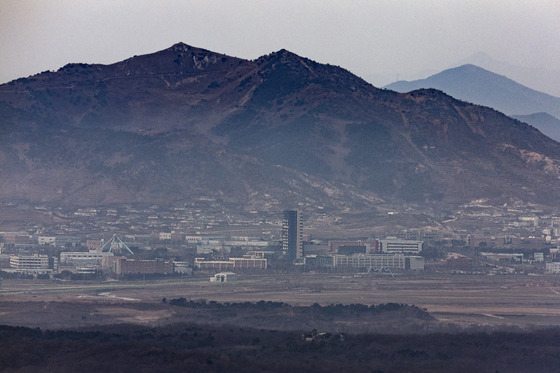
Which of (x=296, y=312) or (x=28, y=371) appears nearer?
(x=28, y=371)

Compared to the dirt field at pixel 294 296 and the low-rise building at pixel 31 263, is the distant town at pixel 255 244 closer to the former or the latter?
the low-rise building at pixel 31 263

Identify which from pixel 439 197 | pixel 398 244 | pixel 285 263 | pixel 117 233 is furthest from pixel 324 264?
pixel 439 197

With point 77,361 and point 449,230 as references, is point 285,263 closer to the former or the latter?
point 449,230

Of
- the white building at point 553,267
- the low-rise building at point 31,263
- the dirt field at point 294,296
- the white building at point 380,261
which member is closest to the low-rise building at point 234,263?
the white building at point 380,261

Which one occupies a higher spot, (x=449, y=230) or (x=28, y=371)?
(x=449, y=230)

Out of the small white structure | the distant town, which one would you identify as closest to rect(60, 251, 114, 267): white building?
the distant town

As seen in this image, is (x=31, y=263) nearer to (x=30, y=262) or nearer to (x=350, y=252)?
(x=30, y=262)

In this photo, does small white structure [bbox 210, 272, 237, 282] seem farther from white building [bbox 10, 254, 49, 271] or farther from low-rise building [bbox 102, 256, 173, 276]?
white building [bbox 10, 254, 49, 271]
